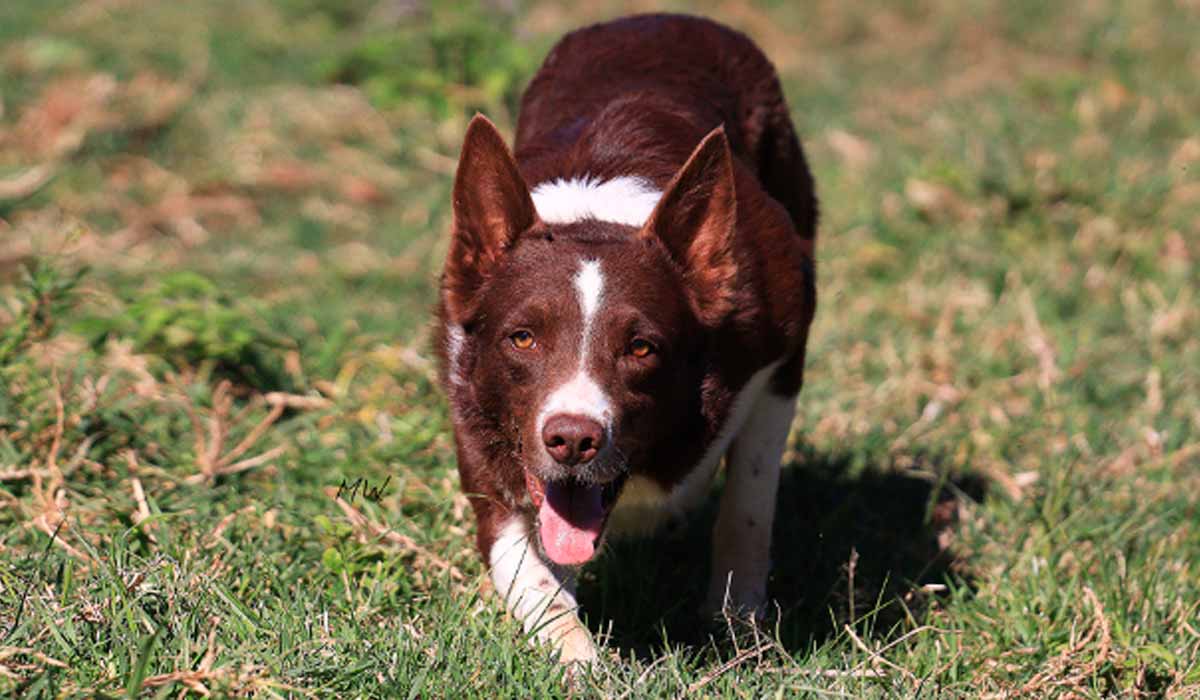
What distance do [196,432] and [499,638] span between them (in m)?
1.71

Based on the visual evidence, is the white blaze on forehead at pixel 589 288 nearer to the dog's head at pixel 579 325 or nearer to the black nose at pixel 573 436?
the dog's head at pixel 579 325

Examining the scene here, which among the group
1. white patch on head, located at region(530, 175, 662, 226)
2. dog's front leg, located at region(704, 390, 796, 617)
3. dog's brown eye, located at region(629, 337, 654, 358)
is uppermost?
white patch on head, located at region(530, 175, 662, 226)

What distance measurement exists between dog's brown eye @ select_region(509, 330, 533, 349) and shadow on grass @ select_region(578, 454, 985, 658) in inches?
34.2

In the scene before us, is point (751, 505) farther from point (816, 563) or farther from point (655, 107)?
point (655, 107)

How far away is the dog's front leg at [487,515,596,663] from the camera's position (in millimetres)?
3664

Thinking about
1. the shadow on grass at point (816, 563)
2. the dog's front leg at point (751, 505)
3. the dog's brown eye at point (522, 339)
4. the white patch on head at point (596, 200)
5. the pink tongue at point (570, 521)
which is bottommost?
the shadow on grass at point (816, 563)

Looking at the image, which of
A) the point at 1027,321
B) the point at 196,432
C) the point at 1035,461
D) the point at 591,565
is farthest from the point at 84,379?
the point at 1027,321

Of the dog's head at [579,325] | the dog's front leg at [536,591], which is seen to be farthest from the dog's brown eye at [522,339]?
the dog's front leg at [536,591]

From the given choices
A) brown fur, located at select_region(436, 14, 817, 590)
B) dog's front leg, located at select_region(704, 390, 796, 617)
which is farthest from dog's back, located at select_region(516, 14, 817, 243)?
dog's front leg, located at select_region(704, 390, 796, 617)

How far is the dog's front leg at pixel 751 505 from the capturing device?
172 inches

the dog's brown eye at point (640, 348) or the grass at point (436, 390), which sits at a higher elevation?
the dog's brown eye at point (640, 348)

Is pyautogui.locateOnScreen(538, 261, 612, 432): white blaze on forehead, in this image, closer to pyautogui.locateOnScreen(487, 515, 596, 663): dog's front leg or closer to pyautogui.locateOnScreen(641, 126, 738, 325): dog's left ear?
pyautogui.locateOnScreen(641, 126, 738, 325): dog's left ear

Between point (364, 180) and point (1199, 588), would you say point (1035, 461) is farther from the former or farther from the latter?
point (364, 180)

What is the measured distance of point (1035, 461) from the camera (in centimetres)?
541
